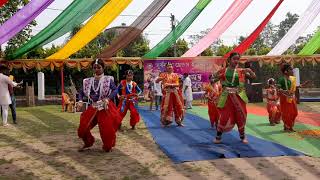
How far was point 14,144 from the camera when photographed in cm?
670

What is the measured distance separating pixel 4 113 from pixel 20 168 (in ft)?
14.8

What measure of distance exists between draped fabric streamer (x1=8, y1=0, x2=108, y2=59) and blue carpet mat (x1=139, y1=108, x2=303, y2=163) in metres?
3.80

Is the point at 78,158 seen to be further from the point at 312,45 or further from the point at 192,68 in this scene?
the point at 312,45

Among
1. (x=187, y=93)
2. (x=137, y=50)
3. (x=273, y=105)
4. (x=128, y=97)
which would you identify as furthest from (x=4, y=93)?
(x=137, y=50)

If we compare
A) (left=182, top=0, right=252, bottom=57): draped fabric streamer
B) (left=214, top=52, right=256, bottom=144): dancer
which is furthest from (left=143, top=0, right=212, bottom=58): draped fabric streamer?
(left=214, top=52, right=256, bottom=144): dancer

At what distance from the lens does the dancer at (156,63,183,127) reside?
28.7 feet

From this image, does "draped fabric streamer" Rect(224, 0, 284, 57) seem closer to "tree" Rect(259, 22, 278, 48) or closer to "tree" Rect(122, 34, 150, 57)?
"tree" Rect(122, 34, 150, 57)

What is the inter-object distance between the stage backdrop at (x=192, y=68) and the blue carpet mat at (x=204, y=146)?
8.18m

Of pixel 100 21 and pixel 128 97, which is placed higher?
pixel 100 21

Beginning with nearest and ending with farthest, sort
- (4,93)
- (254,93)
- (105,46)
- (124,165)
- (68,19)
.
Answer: (124,165) → (4,93) → (68,19) → (254,93) → (105,46)

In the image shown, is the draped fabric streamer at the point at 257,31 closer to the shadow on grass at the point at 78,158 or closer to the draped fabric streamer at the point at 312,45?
the draped fabric streamer at the point at 312,45

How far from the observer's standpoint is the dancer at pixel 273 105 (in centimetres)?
894

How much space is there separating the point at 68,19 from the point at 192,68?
307 inches

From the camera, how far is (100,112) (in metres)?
5.95
